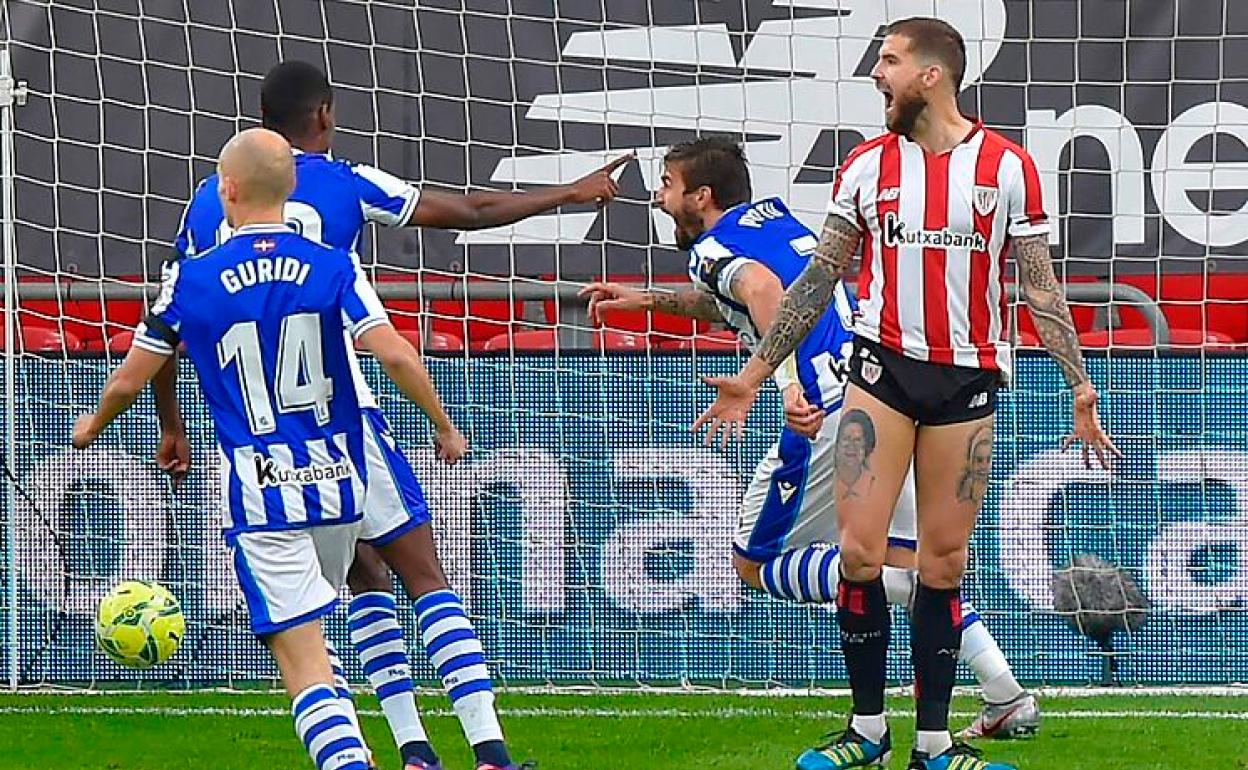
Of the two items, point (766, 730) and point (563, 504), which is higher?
point (563, 504)

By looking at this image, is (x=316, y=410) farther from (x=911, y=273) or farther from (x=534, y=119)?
(x=534, y=119)

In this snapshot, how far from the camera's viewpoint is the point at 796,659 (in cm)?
914

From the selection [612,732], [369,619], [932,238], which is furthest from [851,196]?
[612,732]

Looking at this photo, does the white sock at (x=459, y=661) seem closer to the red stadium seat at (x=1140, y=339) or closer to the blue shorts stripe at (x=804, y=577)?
the blue shorts stripe at (x=804, y=577)

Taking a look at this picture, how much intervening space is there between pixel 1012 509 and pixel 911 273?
3091mm

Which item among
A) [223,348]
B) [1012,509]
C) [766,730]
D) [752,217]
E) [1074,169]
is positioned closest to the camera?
[223,348]

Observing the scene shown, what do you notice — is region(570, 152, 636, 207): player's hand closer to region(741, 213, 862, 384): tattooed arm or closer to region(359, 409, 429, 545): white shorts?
region(741, 213, 862, 384): tattooed arm

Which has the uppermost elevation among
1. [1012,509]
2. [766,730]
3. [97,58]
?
[97,58]

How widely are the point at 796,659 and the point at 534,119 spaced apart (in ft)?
9.67

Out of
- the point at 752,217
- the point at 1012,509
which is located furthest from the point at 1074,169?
the point at 752,217

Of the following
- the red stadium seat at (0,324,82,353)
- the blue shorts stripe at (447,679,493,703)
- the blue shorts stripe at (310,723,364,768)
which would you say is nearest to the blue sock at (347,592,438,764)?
the blue shorts stripe at (447,679,493,703)

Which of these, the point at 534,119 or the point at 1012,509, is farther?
the point at 534,119

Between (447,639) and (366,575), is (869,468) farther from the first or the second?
(366,575)

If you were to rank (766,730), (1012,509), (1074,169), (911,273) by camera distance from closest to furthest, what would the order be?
1. (911,273)
2. (766,730)
3. (1012,509)
4. (1074,169)
